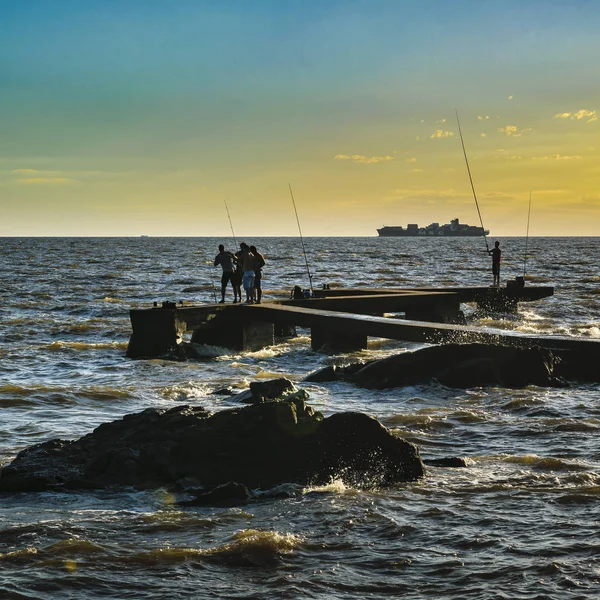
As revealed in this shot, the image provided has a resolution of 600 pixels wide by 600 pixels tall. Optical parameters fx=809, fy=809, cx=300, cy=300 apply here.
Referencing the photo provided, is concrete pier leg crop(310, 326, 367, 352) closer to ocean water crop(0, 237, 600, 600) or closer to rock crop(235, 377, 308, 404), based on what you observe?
ocean water crop(0, 237, 600, 600)

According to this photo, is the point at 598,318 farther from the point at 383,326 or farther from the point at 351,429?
the point at 351,429

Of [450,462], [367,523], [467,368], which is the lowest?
[367,523]

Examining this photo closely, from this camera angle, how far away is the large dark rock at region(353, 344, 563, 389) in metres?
12.2

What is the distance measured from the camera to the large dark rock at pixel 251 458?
7141mm

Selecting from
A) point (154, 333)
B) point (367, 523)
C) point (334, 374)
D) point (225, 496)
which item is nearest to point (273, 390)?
point (225, 496)

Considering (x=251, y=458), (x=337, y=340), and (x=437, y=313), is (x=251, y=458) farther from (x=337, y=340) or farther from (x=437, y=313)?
(x=437, y=313)

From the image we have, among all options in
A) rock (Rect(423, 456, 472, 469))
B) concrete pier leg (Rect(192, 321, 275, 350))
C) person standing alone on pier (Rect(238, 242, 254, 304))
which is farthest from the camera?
concrete pier leg (Rect(192, 321, 275, 350))

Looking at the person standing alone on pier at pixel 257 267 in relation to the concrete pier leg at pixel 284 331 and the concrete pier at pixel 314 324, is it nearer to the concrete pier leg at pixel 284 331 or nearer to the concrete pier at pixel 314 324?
the concrete pier at pixel 314 324

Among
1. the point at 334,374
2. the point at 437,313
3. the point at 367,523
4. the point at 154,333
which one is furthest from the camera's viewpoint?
the point at 437,313

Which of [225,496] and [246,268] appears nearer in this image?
[225,496]

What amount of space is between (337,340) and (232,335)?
251 cm

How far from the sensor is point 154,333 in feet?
57.1

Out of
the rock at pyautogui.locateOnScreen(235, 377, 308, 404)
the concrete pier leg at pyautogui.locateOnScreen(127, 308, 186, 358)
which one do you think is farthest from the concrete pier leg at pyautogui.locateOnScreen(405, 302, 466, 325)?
the rock at pyautogui.locateOnScreen(235, 377, 308, 404)

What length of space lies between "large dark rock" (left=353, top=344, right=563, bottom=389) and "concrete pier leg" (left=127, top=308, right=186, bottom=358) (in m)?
5.99
